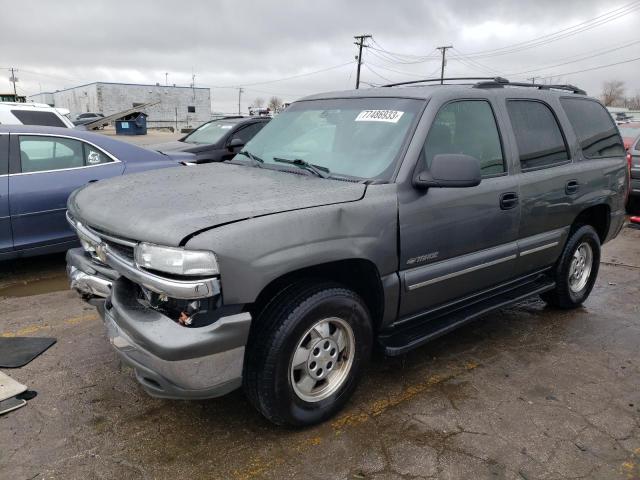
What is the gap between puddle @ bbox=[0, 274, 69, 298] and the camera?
496 cm

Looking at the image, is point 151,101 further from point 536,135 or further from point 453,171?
point 453,171

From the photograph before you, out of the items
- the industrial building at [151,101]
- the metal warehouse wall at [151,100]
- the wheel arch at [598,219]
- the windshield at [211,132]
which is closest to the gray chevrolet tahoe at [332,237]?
the wheel arch at [598,219]

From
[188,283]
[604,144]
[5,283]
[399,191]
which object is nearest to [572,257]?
[604,144]

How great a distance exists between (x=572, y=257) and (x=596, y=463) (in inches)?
90.7

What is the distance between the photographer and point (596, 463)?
262 centimetres

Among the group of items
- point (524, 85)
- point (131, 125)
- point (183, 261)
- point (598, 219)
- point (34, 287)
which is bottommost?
point (34, 287)

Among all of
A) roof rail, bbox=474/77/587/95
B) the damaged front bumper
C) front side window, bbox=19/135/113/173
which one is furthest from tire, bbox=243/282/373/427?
front side window, bbox=19/135/113/173

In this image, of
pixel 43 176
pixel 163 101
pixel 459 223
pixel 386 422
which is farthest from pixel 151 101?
pixel 386 422

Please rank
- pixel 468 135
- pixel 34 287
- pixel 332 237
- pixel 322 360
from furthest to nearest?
pixel 34 287 < pixel 468 135 < pixel 322 360 < pixel 332 237

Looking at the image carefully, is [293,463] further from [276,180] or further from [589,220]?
[589,220]

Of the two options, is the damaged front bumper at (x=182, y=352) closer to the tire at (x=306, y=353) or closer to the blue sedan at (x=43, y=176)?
the tire at (x=306, y=353)

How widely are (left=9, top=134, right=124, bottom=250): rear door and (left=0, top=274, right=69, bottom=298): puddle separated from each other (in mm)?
423

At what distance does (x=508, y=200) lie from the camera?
11.8 feet

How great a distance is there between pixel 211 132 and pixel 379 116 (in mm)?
7255
